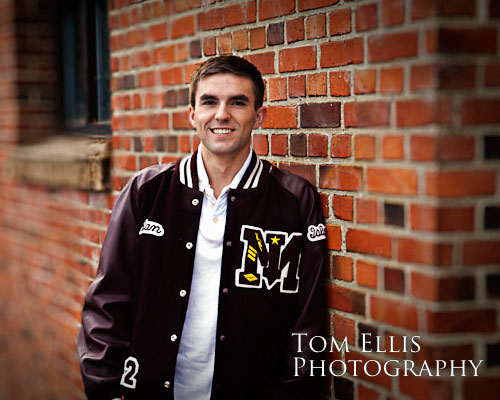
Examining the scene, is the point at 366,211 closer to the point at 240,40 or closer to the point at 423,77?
the point at 423,77

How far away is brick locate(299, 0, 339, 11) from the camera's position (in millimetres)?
2264

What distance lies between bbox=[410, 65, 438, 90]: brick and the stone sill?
208 centimetres

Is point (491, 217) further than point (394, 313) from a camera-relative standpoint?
No

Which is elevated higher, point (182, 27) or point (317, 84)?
point (182, 27)

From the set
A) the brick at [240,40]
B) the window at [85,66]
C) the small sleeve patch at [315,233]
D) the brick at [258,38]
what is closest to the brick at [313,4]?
the brick at [258,38]

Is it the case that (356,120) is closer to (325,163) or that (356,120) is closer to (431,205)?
(325,163)

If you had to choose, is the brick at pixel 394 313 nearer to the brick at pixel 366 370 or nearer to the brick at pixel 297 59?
the brick at pixel 366 370

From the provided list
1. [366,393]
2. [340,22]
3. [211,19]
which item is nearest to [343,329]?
[366,393]

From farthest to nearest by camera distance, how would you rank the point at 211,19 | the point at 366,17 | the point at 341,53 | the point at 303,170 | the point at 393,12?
the point at 211,19
the point at 303,170
the point at 341,53
the point at 366,17
the point at 393,12

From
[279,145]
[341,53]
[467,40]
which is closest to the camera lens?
[467,40]

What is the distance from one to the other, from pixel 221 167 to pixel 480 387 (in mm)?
1163

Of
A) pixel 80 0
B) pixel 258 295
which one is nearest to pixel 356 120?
pixel 258 295

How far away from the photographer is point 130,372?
2.42 meters

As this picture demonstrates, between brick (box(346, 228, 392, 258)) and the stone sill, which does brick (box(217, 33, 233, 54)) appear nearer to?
brick (box(346, 228, 392, 258))
